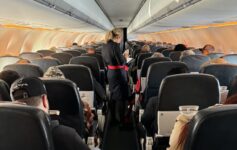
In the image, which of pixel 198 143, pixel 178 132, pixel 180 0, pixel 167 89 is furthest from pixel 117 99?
pixel 198 143

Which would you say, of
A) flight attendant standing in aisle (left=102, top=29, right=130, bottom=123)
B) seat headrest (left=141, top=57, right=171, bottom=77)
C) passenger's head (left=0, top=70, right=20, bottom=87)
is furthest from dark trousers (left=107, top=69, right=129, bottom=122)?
passenger's head (left=0, top=70, right=20, bottom=87)

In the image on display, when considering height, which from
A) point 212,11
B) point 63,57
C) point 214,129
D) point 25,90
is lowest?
point 63,57

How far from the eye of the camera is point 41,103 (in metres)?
2.75

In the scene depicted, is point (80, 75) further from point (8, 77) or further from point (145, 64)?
point (145, 64)

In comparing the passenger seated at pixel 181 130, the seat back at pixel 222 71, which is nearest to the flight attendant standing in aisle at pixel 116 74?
the seat back at pixel 222 71

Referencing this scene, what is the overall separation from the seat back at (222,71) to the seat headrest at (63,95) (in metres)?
2.30

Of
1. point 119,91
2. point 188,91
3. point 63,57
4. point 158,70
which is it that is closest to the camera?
point 188,91

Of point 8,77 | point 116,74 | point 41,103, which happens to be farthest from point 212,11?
point 41,103

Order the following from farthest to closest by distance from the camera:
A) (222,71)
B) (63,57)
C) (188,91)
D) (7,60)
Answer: (63,57), (7,60), (222,71), (188,91)

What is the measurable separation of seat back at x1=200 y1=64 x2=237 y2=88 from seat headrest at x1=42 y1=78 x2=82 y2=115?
2300 millimetres

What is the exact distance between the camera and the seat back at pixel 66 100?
13.1ft

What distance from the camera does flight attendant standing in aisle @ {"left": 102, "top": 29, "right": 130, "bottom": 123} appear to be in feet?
25.7

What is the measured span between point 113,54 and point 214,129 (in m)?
5.78

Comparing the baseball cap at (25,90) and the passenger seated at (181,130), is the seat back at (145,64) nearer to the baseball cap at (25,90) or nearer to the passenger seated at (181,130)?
the passenger seated at (181,130)
